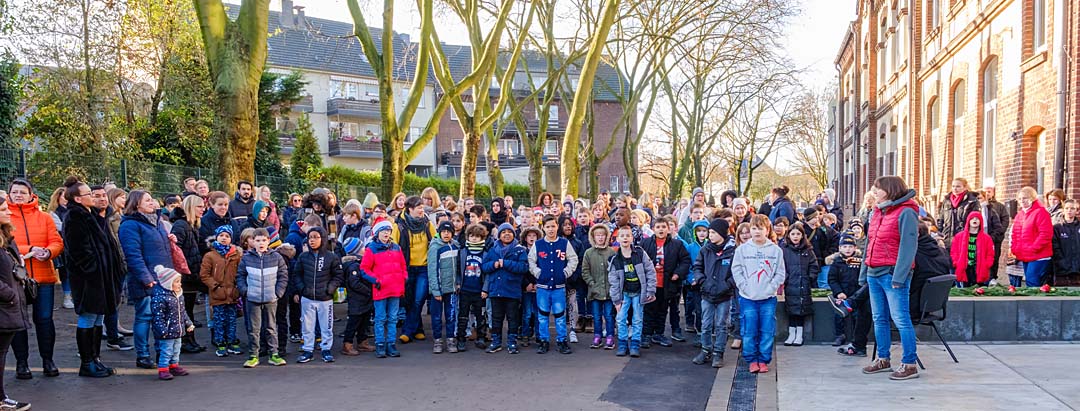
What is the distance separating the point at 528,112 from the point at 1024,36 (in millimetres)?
49416

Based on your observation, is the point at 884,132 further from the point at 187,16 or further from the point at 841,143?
the point at 187,16

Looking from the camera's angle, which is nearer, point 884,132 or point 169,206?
point 169,206

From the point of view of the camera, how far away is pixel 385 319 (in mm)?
9086

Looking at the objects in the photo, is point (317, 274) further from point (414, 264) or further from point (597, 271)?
point (597, 271)

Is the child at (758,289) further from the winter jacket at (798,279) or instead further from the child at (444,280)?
the child at (444,280)

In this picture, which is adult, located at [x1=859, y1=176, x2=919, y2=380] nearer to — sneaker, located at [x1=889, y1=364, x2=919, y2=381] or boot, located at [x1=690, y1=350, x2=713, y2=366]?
sneaker, located at [x1=889, y1=364, x2=919, y2=381]

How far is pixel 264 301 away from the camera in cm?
850

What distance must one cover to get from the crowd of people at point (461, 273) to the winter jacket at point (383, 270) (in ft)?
0.05

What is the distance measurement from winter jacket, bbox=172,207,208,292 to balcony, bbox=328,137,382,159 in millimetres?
42189

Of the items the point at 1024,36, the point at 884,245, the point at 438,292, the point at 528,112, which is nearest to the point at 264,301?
the point at 438,292

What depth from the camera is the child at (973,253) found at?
11500mm

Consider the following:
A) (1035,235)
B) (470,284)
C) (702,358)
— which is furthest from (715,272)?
(1035,235)

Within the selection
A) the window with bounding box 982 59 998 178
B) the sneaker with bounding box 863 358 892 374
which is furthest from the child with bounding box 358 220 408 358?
the window with bounding box 982 59 998 178

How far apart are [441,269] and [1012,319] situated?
6.05 meters
